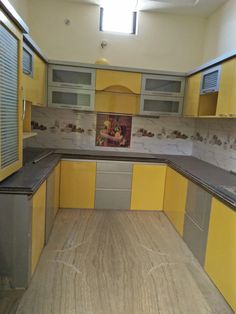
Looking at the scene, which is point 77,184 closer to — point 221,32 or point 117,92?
point 117,92

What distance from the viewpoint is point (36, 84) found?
2.89 metres

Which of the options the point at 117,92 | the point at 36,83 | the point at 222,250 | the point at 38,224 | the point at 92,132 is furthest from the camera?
the point at 92,132

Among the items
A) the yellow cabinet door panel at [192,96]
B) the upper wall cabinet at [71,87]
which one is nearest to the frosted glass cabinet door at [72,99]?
the upper wall cabinet at [71,87]

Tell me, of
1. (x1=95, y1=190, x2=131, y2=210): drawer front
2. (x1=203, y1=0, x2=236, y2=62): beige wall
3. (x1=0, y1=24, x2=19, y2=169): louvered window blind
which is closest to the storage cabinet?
(x1=0, y1=24, x2=19, y2=169): louvered window blind

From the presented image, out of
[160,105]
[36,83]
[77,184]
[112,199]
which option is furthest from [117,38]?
[112,199]

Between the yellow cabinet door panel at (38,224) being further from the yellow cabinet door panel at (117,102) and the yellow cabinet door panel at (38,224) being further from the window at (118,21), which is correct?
the window at (118,21)

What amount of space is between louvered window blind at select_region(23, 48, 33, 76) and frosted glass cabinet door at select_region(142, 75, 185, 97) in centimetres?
155

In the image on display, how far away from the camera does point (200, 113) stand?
3.23 meters

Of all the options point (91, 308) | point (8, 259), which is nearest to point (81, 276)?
point (91, 308)

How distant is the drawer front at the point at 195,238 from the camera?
2301 millimetres

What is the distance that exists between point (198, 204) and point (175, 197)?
Result: 0.70 metres

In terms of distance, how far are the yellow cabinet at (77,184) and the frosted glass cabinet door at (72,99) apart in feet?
2.51

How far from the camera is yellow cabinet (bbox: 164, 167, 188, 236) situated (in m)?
2.86

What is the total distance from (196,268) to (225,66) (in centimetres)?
194
